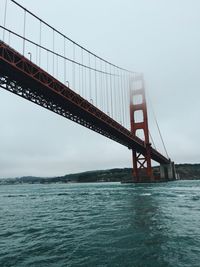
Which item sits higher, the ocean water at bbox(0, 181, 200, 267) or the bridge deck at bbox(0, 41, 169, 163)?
the bridge deck at bbox(0, 41, 169, 163)

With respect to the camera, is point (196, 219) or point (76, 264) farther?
point (196, 219)

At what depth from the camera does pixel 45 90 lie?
23.2 meters

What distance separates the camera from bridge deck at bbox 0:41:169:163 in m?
18.9

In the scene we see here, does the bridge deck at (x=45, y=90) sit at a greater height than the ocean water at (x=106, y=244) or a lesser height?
greater

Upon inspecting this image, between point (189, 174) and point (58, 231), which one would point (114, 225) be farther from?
point (189, 174)

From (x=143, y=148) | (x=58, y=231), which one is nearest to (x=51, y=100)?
(x=58, y=231)

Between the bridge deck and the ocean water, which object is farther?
the bridge deck

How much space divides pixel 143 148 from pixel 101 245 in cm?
4615

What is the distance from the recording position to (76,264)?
4.93 meters

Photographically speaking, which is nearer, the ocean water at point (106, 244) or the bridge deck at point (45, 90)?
the ocean water at point (106, 244)

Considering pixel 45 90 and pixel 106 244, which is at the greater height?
pixel 45 90

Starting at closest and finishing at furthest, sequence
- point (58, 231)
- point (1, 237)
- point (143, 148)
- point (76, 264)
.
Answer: point (76, 264) < point (1, 237) < point (58, 231) < point (143, 148)

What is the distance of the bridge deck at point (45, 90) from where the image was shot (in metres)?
18.9

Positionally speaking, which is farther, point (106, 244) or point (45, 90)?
point (45, 90)
